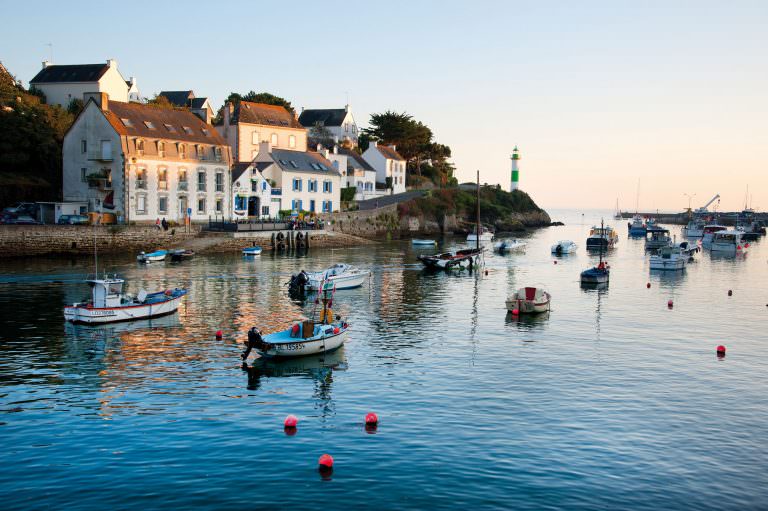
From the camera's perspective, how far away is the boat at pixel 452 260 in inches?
3472

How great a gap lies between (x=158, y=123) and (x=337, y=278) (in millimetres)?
45732

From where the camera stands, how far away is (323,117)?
6924 inches

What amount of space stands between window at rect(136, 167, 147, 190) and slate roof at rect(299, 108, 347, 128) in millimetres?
83965

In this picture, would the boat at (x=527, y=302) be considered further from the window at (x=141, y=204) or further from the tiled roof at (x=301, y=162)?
the tiled roof at (x=301, y=162)

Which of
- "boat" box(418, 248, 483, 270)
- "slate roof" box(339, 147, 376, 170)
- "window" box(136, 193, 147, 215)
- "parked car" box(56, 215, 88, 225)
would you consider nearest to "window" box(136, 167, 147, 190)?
"window" box(136, 193, 147, 215)

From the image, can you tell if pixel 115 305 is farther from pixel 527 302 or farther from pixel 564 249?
pixel 564 249

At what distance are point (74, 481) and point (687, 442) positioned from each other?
23442 mm

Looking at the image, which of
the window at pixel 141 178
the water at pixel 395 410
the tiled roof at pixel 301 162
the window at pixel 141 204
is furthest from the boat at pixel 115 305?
the tiled roof at pixel 301 162

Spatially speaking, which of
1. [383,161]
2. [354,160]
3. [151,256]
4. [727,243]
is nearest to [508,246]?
[354,160]

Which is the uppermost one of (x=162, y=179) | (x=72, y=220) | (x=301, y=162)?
(x=301, y=162)

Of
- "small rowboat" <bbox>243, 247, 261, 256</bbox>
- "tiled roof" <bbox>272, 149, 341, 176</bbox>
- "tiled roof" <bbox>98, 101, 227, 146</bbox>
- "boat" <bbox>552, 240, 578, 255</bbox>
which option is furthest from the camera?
"tiled roof" <bbox>272, 149, 341, 176</bbox>

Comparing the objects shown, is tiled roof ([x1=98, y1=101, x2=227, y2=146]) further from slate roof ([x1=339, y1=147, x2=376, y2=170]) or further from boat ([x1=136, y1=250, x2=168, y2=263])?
slate roof ([x1=339, y1=147, x2=376, y2=170])

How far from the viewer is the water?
2323 centimetres

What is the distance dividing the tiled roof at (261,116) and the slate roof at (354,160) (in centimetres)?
1770
